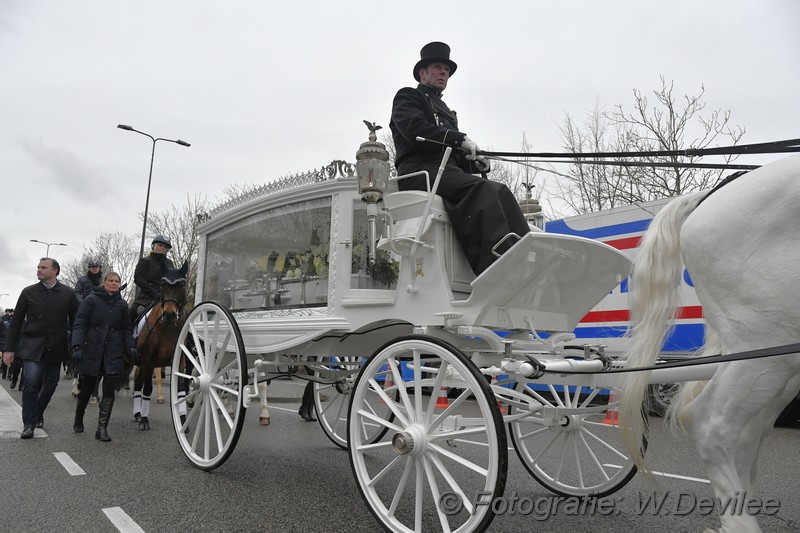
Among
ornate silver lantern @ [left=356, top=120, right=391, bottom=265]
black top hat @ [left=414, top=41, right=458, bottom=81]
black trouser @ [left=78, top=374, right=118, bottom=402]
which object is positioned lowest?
black trouser @ [left=78, top=374, right=118, bottom=402]

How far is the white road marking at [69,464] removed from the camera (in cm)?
454

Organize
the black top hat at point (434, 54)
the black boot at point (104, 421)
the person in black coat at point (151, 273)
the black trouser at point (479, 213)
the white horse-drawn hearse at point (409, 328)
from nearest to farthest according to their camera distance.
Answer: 1. the white horse-drawn hearse at point (409, 328)
2. the black trouser at point (479, 213)
3. the black top hat at point (434, 54)
4. the black boot at point (104, 421)
5. the person in black coat at point (151, 273)

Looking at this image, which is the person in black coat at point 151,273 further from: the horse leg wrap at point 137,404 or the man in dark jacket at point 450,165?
the man in dark jacket at point 450,165

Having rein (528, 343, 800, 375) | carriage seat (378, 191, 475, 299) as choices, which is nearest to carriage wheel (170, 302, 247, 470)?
carriage seat (378, 191, 475, 299)

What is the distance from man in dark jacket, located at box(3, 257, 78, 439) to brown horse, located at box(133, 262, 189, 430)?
92 cm

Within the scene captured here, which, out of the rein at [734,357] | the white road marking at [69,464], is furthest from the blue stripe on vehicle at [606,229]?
the white road marking at [69,464]

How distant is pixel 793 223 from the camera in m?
2.31

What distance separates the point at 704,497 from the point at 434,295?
247 centimetres

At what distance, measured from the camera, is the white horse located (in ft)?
7.39

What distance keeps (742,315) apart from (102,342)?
6167 mm

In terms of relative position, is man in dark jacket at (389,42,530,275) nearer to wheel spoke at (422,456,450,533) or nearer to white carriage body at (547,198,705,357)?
wheel spoke at (422,456,450,533)

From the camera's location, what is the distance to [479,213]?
3406 millimetres

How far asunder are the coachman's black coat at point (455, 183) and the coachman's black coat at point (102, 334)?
4.23m

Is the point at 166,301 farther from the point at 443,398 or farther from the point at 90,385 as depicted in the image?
the point at 443,398
